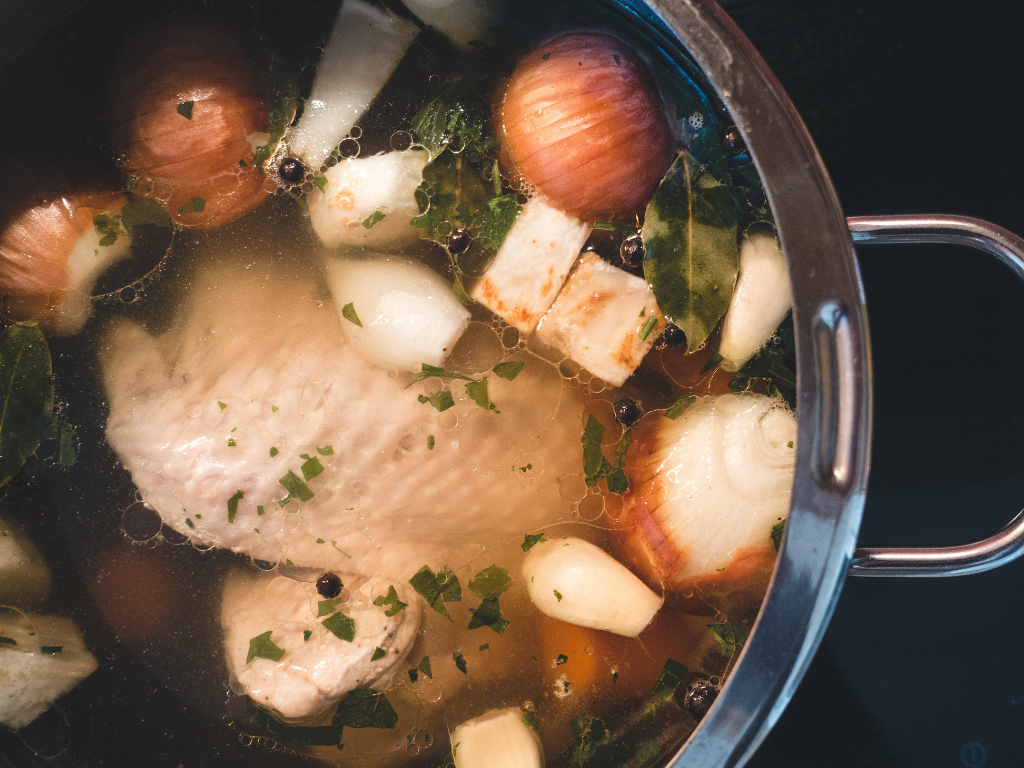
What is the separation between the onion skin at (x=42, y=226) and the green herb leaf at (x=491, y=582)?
0.71 m

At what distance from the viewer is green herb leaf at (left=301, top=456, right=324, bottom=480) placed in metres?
0.85

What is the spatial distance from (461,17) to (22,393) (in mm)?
800

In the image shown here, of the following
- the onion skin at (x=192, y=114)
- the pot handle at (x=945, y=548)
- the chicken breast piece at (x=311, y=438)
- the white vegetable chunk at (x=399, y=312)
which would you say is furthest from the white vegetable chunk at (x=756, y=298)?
the onion skin at (x=192, y=114)

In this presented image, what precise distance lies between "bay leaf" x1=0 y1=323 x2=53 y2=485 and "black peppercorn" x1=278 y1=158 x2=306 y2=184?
0.42m

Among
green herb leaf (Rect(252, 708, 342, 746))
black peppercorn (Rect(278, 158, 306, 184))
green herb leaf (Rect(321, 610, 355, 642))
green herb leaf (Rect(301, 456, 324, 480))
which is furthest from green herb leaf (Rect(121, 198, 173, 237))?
green herb leaf (Rect(252, 708, 342, 746))

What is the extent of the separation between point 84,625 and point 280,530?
13.0 inches

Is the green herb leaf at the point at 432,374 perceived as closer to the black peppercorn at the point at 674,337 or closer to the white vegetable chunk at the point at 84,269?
the black peppercorn at the point at 674,337

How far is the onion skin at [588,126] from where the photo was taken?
79 centimetres

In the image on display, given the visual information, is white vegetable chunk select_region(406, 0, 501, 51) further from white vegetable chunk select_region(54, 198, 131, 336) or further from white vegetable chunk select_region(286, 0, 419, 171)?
white vegetable chunk select_region(54, 198, 131, 336)

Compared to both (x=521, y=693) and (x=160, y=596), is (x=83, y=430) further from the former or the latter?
(x=521, y=693)

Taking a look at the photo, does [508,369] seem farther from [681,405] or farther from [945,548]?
[945,548]

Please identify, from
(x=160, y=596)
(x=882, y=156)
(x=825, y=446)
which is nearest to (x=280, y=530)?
(x=160, y=596)

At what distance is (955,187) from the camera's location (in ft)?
3.44

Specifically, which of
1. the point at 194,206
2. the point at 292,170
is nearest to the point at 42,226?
the point at 194,206
